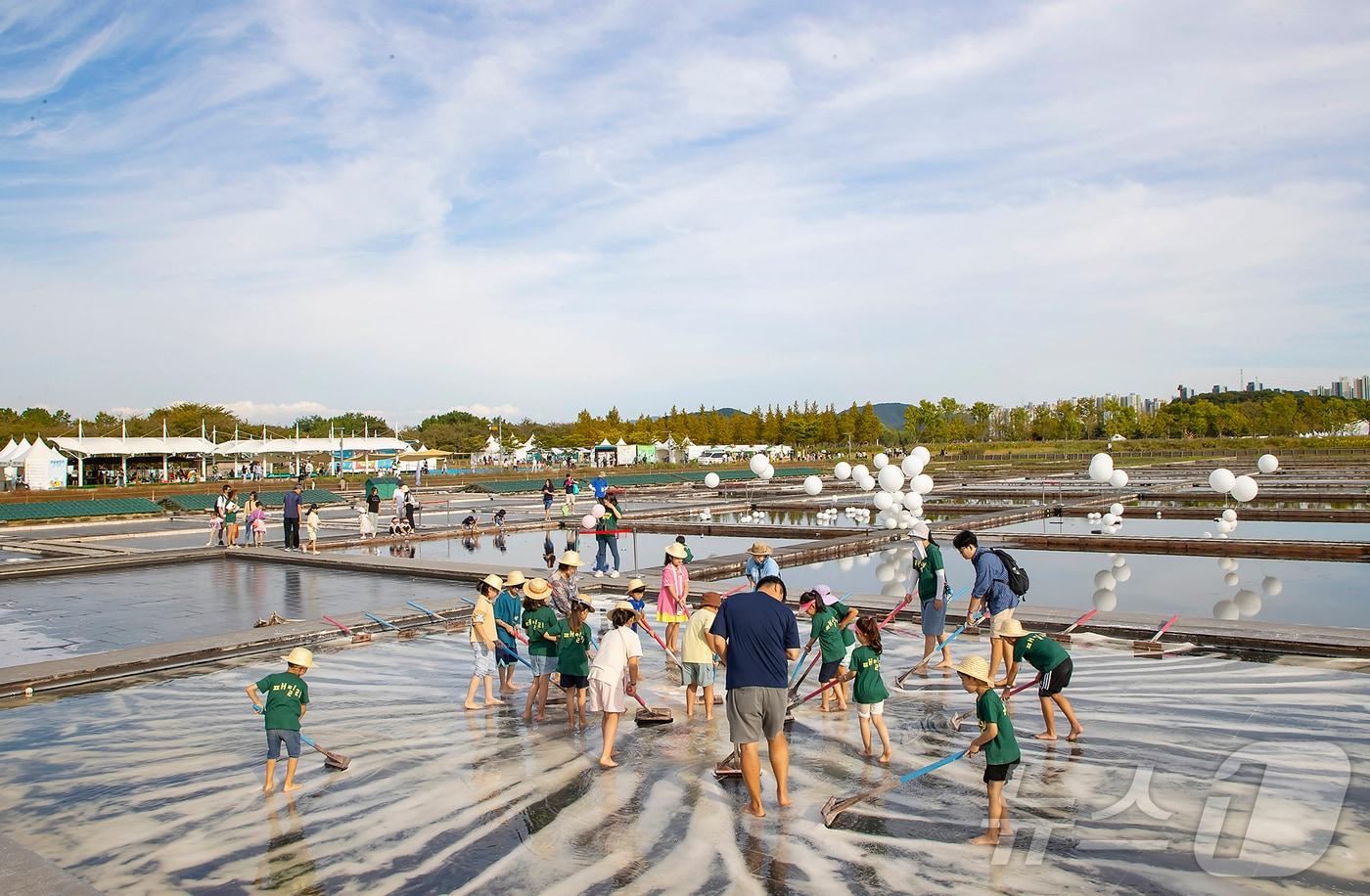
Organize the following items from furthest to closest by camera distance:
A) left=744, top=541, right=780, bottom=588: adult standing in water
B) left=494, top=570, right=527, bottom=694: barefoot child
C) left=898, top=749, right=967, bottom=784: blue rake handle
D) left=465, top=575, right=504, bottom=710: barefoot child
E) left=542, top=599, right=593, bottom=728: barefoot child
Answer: left=744, top=541, right=780, bottom=588: adult standing in water
left=494, top=570, right=527, bottom=694: barefoot child
left=465, top=575, right=504, bottom=710: barefoot child
left=542, top=599, right=593, bottom=728: barefoot child
left=898, top=749, right=967, bottom=784: blue rake handle

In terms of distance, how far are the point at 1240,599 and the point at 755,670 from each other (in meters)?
13.0

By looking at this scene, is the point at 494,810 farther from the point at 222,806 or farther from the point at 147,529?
the point at 147,529

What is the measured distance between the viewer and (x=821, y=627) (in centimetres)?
852

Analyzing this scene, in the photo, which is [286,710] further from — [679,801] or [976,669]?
[976,669]

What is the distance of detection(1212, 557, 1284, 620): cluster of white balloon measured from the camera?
1439cm

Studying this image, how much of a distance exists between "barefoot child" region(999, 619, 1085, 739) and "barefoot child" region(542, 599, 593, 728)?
145 inches

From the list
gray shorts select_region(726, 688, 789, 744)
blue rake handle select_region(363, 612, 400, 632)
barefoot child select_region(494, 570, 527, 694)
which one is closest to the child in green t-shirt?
gray shorts select_region(726, 688, 789, 744)

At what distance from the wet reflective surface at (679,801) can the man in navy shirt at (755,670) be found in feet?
1.68

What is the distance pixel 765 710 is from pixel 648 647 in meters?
5.91

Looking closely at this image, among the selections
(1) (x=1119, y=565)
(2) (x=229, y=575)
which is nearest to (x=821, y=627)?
(1) (x=1119, y=565)

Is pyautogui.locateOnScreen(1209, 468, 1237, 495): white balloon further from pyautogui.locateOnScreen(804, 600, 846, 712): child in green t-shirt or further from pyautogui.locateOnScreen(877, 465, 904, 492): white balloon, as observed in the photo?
pyautogui.locateOnScreen(804, 600, 846, 712): child in green t-shirt

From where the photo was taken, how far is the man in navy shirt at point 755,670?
20.9 feet

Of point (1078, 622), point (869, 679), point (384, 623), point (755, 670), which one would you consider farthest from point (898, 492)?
point (755, 670)

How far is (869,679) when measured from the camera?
7457 mm
